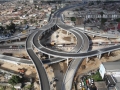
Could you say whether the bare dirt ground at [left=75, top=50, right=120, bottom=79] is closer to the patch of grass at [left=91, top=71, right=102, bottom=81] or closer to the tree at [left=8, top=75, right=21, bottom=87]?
the patch of grass at [left=91, top=71, right=102, bottom=81]

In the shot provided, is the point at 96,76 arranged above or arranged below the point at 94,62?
Result: below

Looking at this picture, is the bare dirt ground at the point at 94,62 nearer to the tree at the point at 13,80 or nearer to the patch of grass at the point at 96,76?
the patch of grass at the point at 96,76

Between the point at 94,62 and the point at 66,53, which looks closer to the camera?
the point at 66,53

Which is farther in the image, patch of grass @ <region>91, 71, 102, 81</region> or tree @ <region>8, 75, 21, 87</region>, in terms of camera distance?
patch of grass @ <region>91, 71, 102, 81</region>

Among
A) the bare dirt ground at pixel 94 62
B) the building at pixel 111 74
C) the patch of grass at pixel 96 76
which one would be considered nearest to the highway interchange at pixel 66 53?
the bare dirt ground at pixel 94 62

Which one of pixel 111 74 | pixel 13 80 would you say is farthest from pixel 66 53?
pixel 13 80

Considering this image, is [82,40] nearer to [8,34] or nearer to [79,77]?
[79,77]

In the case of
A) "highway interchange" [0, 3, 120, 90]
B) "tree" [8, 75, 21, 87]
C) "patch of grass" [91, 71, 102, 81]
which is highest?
"highway interchange" [0, 3, 120, 90]

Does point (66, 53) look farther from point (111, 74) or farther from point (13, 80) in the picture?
point (13, 80)

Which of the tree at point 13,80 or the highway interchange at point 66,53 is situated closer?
the highway interchange at point 66,53

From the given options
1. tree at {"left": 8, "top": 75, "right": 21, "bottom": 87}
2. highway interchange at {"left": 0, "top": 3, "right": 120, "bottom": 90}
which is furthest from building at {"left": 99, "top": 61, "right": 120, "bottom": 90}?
tree at {"left": 8, "top": 75, "right": 21, "bottom": 87}

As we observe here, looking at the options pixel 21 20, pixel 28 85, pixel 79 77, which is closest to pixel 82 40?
pixel 79 77
